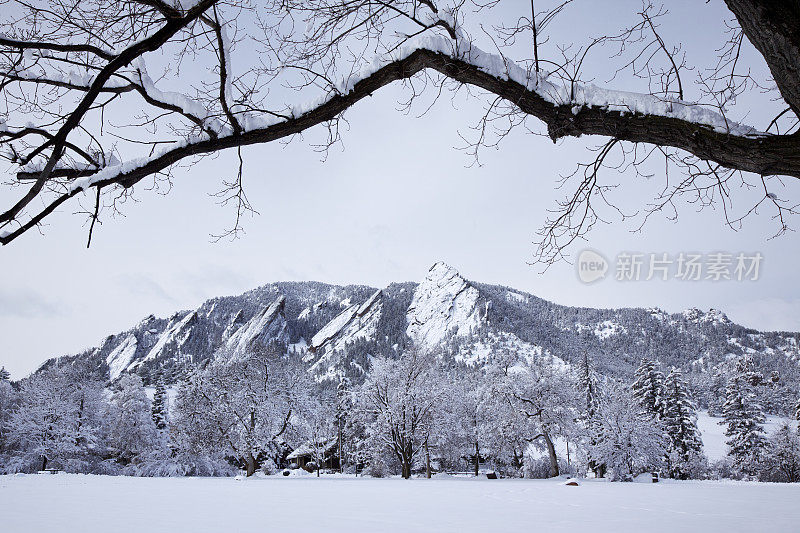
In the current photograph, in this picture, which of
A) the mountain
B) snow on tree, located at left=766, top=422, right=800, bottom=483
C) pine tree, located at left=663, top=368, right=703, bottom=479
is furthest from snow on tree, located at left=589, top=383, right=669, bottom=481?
the mountain

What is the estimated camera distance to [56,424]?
33281 millimetres

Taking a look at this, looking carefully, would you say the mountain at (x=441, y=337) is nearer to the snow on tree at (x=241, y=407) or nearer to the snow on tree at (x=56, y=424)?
the snow on tree at (x=56, y=424)

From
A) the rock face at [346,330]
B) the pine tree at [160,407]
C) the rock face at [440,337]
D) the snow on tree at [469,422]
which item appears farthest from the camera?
the rock face at [346,330]

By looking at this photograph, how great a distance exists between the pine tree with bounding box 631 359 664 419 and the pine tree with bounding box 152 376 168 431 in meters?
42.6

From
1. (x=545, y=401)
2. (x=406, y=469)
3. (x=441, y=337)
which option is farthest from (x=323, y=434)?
(x=441, y=337)

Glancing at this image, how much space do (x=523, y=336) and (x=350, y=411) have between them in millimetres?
126766

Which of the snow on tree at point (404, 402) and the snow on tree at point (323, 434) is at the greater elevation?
the snow on tree at point (404, 402)

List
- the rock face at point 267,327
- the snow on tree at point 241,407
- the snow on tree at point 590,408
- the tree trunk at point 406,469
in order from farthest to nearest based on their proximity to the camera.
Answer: the rock face at point 267,327 → the snow on tree at point 590,408 → the tree trunk at point 406,469 → the snow on tree at point 241,407

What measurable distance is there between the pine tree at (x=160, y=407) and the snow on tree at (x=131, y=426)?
12.9 feet

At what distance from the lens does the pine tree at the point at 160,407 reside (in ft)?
143

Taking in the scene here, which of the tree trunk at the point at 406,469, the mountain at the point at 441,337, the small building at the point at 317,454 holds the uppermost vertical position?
the mountain at the point at 441,337

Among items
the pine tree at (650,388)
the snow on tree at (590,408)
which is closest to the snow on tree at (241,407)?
the snow on tree at (590,408)

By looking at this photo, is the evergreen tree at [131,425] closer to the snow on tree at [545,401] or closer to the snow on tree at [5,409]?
the snow on tree at [5,409]

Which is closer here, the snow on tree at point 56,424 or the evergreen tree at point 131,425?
the snow on tree at point 56,424
